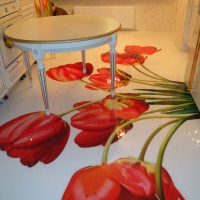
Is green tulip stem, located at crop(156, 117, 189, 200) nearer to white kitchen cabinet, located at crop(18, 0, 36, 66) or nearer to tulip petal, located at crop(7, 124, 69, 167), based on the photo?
tulip petal, located at crop(7, 124, 69, 167)

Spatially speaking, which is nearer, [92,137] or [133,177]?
[133,177]

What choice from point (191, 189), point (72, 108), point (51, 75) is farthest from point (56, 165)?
point (51, 75)

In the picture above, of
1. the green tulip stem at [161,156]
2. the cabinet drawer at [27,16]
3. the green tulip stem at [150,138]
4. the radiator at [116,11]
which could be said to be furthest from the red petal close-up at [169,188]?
the radiator at [116,11]

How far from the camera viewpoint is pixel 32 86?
8.00 feet

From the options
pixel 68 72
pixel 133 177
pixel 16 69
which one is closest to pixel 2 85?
pixel 16 69

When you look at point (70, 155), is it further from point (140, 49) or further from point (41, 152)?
point (140, 49)

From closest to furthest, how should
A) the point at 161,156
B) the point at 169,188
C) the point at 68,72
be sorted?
1. the point at 169,188
2. the point at 161,156
3. the point at 68,72

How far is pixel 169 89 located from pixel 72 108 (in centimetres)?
97

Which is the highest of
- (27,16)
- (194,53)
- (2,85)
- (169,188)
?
(27,16)

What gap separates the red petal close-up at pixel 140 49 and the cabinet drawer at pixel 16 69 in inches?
59.7

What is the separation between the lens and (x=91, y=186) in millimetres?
1295

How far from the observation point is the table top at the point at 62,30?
1.60 meters

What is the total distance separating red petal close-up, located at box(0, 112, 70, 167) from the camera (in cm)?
155

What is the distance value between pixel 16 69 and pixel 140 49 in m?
1.81
